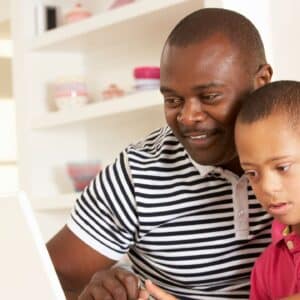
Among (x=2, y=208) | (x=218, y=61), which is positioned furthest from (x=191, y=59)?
(x=2, y=208)

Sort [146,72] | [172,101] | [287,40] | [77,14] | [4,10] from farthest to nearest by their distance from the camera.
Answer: [4,10]
[77,14]
[146,72]
[287,40]
[172,101]

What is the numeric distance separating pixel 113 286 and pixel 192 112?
0.27 meters

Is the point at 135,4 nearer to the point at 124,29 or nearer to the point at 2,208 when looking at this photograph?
the point at 124,29

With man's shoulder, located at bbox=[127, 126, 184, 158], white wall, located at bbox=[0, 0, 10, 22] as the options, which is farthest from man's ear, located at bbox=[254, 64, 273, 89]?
white wall, located at bbox=[0, 0, 10, 22]

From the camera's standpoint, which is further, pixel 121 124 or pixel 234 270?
pixel 121 124

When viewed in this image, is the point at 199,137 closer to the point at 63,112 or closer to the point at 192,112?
the point at 192,112

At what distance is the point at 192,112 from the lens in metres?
1.03

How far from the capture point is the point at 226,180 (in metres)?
1.19

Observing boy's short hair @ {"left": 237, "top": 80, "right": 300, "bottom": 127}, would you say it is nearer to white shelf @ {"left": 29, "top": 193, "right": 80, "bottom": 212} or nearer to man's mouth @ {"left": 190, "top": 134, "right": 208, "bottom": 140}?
man's mouth @ {"left": 190, "top": 134, "right": 208, "bottom": 140}

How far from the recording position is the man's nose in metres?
1.03

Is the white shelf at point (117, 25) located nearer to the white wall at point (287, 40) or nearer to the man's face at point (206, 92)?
the white wall at point (287, 40)

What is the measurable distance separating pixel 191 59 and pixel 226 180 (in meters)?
0.24

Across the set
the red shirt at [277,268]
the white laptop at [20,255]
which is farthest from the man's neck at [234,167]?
the white laptop at [20,255]

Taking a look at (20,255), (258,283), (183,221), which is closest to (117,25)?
(183,221)
